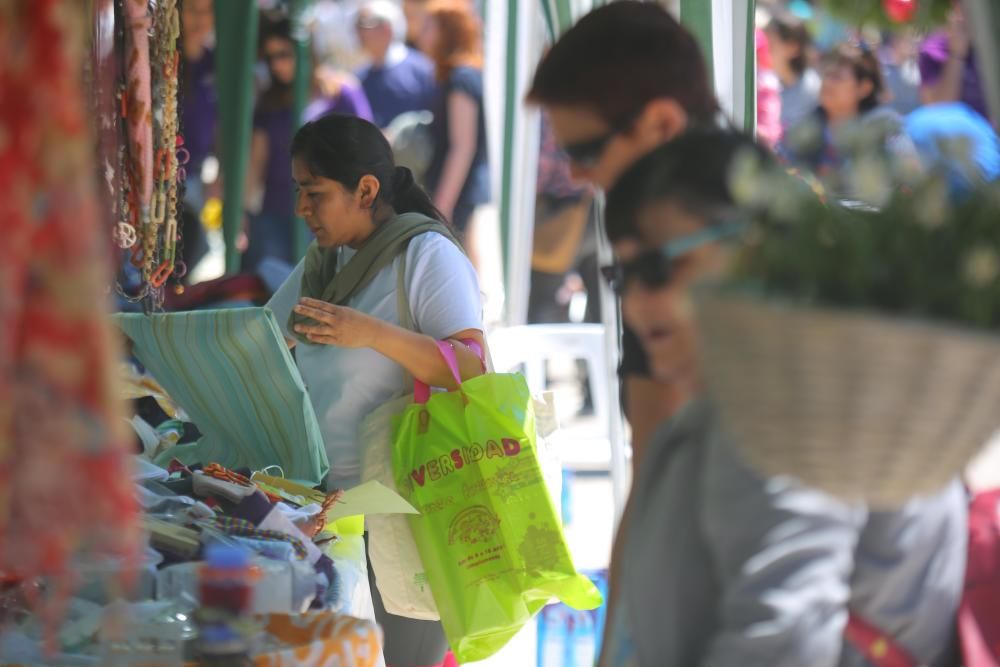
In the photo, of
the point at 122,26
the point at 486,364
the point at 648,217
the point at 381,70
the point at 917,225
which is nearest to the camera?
the point at 917,225

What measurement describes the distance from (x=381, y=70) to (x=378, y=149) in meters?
5.24

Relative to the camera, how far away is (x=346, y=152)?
302cm

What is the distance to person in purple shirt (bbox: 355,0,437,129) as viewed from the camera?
26.2 ft

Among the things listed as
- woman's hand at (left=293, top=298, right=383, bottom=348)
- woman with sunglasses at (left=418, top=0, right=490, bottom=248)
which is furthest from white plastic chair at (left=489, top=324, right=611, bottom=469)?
woman's hand at (left=293, top=298, right=383, bottom=348)

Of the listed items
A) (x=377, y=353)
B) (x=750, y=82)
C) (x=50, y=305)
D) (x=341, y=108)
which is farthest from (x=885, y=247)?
(x=341, y=108)

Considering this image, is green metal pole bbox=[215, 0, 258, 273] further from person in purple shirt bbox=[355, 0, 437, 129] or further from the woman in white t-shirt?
the woman in white t-shirt

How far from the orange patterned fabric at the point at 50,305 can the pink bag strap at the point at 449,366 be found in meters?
1.70

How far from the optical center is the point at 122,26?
112 inches

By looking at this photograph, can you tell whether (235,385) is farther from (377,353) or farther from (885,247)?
(885,247)

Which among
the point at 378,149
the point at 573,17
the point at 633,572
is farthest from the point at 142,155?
the point at 633,572

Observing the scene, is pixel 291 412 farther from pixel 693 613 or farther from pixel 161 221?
pixel 693 613

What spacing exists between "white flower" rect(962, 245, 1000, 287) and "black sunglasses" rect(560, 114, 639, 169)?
64 centimetres

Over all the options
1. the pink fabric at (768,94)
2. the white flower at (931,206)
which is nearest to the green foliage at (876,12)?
the white flower at (931,206)

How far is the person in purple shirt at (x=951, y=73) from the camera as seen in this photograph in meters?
4.65
